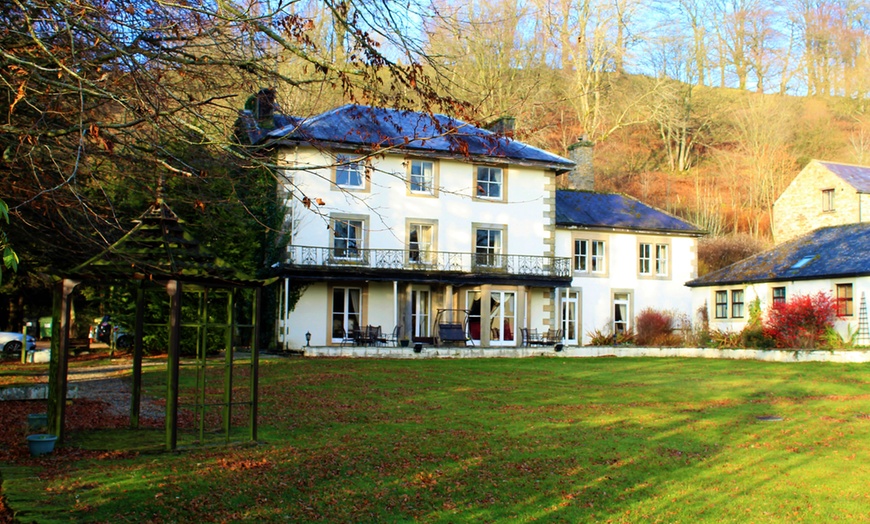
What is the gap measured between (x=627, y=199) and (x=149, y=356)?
2255 cm

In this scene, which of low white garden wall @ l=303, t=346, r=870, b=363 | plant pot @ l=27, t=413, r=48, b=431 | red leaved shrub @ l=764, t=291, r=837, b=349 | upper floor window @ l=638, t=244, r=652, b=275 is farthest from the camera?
upper floor window @ l=638, t=244, r=652, b=275

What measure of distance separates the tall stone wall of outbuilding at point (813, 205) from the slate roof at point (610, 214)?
796 centimetres

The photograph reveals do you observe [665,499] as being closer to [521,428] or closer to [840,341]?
[521,428]

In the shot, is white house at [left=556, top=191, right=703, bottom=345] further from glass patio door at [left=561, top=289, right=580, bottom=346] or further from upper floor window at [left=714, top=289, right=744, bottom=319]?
upper floor window at [left=714, top=289, right=744, bottom=319]

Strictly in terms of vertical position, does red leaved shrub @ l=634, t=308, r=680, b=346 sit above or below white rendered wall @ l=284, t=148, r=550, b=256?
below

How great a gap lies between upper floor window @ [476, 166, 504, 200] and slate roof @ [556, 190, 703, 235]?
2988 millimetres

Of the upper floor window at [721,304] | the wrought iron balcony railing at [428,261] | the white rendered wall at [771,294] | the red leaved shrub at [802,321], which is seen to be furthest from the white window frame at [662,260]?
the red leaved shrub at [802,321]

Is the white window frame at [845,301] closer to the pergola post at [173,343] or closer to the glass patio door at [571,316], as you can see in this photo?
the glass patio door at [571,316]

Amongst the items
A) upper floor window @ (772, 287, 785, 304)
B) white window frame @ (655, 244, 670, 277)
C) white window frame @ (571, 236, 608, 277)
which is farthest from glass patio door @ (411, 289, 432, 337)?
upper floor window @ (772, 287, 785, 304)

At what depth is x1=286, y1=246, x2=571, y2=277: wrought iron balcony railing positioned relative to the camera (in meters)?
28.8

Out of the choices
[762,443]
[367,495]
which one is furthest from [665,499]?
[762,443]

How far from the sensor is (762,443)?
1096 cm

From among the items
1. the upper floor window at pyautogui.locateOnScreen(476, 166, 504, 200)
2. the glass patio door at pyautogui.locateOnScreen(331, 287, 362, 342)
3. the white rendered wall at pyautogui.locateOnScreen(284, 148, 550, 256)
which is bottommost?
the glass patio door at pyautogui.locateOnScreen(331, 287, 362, 342)

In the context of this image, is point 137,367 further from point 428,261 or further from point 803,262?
point 803,262
